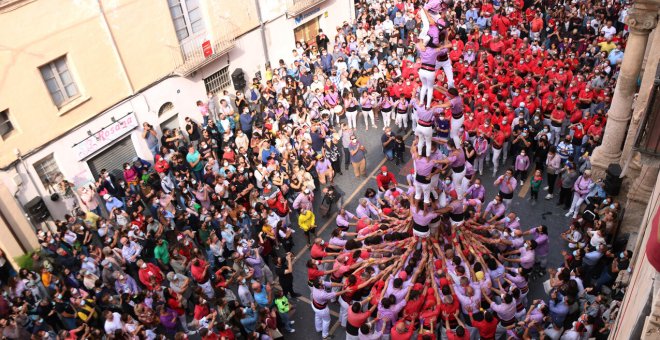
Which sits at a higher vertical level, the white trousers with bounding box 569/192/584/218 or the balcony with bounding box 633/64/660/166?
the balcony with bounding box 633/64/660/166

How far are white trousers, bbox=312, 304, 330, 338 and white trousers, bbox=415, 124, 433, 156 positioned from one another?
4.13 meters

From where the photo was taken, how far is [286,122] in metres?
19.0

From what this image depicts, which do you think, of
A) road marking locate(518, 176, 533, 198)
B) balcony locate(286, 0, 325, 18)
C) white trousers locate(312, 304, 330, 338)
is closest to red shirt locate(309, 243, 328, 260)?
white trousers locate(312, 304, 330, 338)

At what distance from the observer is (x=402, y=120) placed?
1962cm

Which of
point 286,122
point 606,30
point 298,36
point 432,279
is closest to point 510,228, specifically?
point 432,279

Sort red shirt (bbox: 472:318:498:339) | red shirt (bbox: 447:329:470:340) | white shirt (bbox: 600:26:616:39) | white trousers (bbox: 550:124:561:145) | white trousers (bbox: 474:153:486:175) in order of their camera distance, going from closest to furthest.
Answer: red shirt (bbox: 447:329:470:340), red shirt (bbox: 472:318:498:339), white trousers (bbox: 474:153:486:175), white trousers (bbox: 550:124:561:145), white shirt (bbox: 600:26:616:39)

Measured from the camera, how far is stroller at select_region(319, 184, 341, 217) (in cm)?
1582

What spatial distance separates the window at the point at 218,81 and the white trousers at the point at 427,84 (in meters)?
11.5

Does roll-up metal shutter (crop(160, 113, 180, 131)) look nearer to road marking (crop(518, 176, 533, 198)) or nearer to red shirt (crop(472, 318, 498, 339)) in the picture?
road marking (crop(518, 176, 533, 198))

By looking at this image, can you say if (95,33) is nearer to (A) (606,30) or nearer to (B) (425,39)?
(B) (425,39)

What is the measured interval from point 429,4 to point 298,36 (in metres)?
15.1

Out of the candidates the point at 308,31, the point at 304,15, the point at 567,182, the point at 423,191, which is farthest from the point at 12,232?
the point at 308,31

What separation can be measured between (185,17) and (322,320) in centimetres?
1168

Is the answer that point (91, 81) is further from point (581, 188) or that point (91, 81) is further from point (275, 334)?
point (581, 188)
